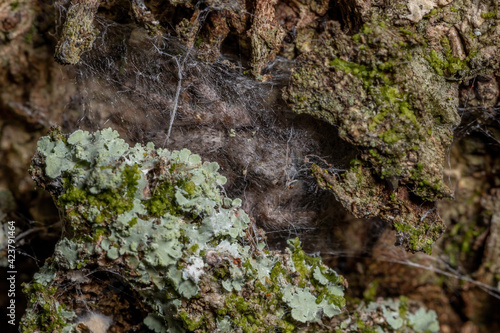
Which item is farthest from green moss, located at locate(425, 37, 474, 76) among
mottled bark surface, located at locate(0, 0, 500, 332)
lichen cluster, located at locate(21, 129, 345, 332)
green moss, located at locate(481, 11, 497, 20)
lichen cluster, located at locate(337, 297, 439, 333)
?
lichen cluster, located at locate(337, 297, 439, 333)

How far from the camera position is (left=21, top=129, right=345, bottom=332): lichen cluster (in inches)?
74.5

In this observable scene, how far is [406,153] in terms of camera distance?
2002 mm

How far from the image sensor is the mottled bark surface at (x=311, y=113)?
6.61 feet

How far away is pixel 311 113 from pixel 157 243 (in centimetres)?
107

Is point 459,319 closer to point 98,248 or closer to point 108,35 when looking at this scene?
point 98,248

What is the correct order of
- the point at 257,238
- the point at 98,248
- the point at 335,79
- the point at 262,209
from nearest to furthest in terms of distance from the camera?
the point at 98,248 → the point at 335,79 → the point at 257,238 → the point at 262,209

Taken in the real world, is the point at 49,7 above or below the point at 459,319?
above

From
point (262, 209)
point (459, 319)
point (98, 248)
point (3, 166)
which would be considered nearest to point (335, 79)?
point (262, 209)

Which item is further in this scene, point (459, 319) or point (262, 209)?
point (459, 319)

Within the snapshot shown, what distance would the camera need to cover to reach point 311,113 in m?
2.07

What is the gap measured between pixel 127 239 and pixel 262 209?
0.90 metres

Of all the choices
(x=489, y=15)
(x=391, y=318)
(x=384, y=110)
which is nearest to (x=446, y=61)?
(x=489, y=15)

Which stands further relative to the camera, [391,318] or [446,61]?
[391,318]

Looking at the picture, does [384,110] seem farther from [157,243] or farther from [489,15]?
[157,243]
